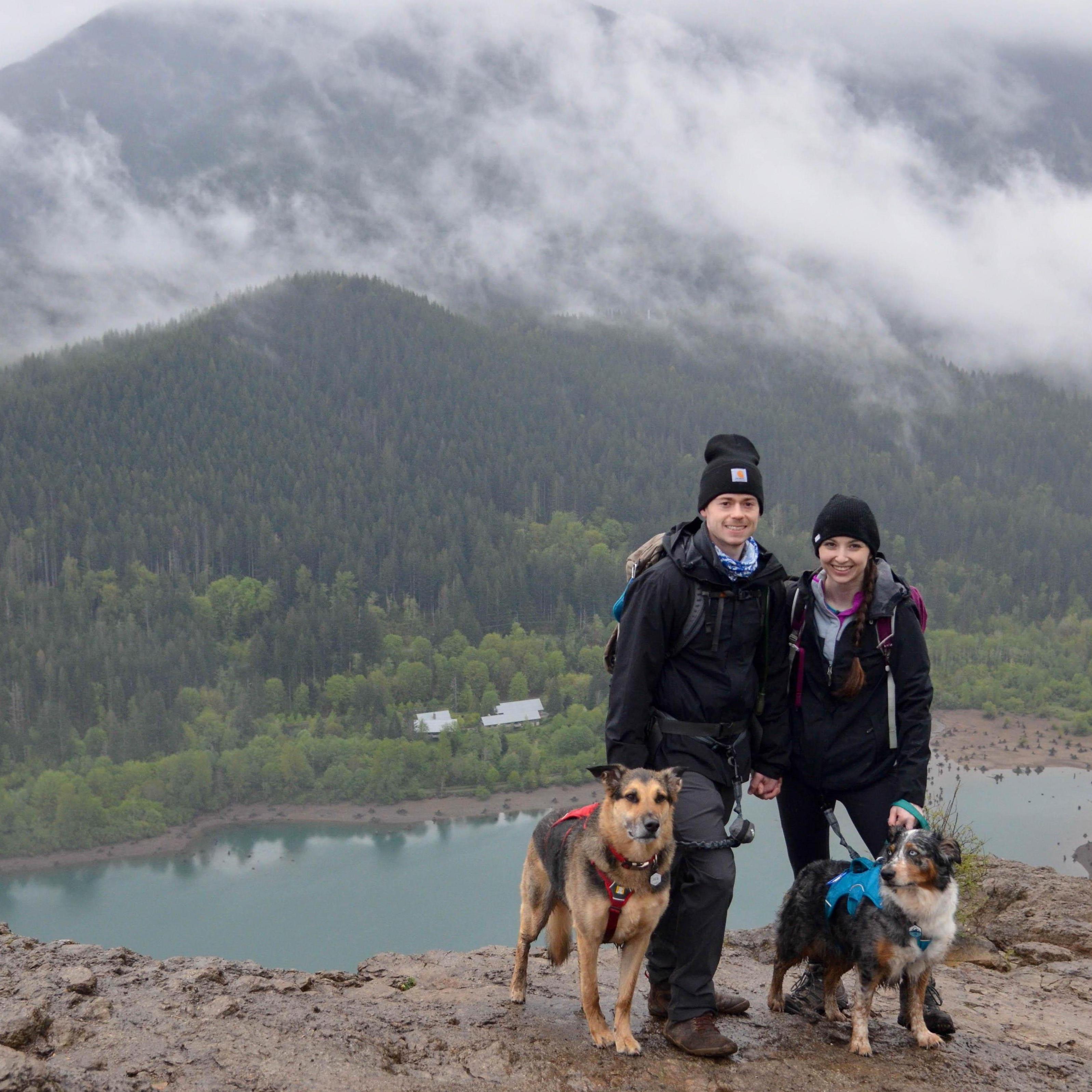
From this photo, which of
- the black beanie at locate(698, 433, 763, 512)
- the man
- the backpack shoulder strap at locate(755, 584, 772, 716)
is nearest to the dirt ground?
the backpack shoulder strap at locate(755, 584, 772, 716)

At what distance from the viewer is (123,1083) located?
4527 millimetres

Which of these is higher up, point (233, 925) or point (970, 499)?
point (970, 499)

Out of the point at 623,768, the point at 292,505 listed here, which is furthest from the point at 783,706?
the point at 292,505

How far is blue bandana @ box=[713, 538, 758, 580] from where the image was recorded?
18.0 ft

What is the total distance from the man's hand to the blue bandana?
1.09 metres

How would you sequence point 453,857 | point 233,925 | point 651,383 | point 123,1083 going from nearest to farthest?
1. point 123,1083
2. point 233,925
3. point 453,857
4. point 651,383

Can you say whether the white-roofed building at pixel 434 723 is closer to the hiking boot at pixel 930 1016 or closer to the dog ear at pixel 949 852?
the hiking boot at pixel 930 1016

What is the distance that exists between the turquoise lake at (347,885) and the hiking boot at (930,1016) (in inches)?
1666

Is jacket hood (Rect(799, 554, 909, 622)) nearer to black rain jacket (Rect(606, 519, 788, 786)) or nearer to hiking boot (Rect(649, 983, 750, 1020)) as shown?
black rain jacket (Rect(606, 519, 788, 786))

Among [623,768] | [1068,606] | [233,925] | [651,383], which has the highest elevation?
[651,383]

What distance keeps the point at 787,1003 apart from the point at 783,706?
68.9 inches

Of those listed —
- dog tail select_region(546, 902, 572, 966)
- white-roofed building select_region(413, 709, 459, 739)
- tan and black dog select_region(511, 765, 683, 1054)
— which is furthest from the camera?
white-roofed building select_region(413, 709, 459, 739)

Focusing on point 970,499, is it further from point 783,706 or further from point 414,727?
point 783,706

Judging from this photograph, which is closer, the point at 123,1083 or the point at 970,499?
the point at 123,1083
